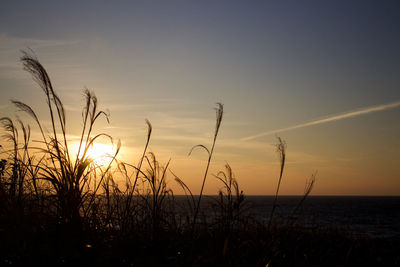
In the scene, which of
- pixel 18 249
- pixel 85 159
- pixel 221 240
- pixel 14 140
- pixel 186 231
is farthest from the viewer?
pixel 14 140

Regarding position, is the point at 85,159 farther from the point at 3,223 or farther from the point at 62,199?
the point at 3,223

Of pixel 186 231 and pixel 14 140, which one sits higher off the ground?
pixel 14 140

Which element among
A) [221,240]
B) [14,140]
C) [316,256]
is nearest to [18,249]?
[221,240]

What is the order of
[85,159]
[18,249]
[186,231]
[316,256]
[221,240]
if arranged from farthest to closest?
[316,256]
[186,231]
[221,240]
[85,159]
[18,249]

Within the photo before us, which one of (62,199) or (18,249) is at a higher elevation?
(62,199)

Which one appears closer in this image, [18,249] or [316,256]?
[18,249]

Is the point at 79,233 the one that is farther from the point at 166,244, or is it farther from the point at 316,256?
the point at 316,256

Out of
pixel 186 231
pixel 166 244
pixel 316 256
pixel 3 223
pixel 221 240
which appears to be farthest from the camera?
pixel 316 256

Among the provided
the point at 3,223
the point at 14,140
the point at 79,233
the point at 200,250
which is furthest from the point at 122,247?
the point at 14,140

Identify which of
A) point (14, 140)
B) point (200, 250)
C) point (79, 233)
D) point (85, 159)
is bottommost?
point (200, 250)

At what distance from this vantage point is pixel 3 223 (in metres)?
3.16

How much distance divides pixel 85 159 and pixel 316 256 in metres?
4.36

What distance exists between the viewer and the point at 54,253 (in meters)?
2.66

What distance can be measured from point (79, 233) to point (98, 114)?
137 centimetres
